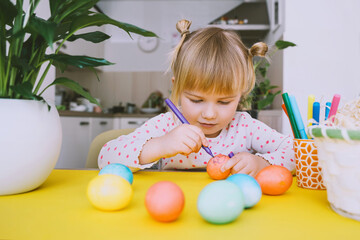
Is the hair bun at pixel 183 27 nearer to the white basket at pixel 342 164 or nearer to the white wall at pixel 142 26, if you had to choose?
the white basket at pixel 342 164

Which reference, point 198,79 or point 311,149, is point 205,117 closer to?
point 198,79

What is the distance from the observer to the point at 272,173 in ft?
1.84

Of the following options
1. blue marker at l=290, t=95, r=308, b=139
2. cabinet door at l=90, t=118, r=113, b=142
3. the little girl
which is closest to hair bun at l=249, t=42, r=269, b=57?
the little girl

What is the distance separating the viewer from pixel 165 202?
39 cm

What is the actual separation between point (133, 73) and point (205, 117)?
352cm

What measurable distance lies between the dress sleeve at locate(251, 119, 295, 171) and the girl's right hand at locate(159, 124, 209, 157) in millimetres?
206

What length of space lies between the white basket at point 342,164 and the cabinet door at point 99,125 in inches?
113

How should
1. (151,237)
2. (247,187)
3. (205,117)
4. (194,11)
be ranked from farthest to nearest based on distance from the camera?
(194,11) → (205,117) → (247,187) → (151,237)

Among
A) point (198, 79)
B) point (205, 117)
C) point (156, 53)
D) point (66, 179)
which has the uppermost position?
point (156, 53)

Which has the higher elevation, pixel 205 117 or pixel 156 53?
pixel 156 53

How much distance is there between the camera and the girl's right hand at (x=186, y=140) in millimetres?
A: 712

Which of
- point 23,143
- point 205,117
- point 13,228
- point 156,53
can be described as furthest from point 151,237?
point 156,53

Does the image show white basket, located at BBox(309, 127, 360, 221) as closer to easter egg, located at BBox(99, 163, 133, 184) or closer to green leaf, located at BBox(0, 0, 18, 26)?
easter egg, located at BBox(99, 163, 133, 184)

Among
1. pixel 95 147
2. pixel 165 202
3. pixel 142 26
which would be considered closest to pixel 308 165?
pixel 165 202
